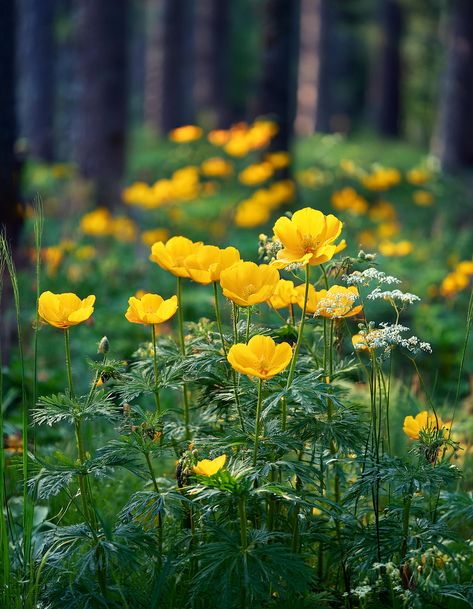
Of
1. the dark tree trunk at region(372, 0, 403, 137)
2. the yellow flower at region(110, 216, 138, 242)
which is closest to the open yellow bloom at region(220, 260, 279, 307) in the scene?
the yellow flower at region(110, 216, 138, 242)

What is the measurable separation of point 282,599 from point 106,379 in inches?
27.6

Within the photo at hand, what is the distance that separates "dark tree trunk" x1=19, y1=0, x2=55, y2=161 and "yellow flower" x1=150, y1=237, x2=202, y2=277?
15010 mm

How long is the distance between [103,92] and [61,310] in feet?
26.0

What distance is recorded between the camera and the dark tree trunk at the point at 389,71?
23.9 m

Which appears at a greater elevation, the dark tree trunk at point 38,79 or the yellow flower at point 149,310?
the yellow flower at point 149,310

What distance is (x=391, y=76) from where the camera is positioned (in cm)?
2438

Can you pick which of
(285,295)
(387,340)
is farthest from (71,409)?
(387,340)

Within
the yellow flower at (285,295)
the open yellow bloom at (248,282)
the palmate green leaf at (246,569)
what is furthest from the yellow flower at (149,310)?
the palmate green leaf at (246,569)

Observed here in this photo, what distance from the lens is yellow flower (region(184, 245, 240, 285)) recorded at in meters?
2.15

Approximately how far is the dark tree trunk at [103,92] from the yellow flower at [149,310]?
7404 mm

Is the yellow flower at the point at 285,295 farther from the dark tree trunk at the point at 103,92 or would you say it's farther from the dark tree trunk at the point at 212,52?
the dark tree trunk at the point at 212,52

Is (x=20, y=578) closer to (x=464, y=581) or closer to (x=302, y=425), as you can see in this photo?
(x=302, y=425)

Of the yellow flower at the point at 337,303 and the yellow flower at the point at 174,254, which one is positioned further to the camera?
the yellow flower at the point at 174,254

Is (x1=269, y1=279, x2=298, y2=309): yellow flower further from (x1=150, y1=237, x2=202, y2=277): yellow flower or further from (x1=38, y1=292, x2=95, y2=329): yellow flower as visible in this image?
(x1=38, y1=292, x2=95, y2=329): yellow flower
